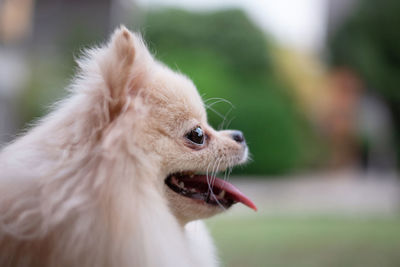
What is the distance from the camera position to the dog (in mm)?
1817

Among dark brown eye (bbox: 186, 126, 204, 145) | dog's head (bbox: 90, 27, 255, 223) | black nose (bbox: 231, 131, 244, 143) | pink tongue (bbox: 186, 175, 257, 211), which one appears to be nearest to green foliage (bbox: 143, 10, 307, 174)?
black nose (bbox: 231, 131, 244, 143)

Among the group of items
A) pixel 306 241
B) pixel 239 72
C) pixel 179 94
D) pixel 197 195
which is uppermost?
pixel 239 72

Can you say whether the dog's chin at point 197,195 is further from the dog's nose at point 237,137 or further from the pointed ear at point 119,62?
the pointed ear at point 119,62

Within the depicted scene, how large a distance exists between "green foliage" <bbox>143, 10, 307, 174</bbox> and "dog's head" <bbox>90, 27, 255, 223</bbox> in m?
8.80

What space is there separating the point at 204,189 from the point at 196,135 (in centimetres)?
35

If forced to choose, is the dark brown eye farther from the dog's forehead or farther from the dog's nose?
the dog's nose

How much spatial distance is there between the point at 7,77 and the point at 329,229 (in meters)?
14.8

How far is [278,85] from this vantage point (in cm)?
1681

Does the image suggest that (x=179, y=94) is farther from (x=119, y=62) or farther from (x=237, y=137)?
(x=237, y=137)

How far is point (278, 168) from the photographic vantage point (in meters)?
13.2

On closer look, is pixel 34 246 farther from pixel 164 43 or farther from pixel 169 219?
pixel 164 43

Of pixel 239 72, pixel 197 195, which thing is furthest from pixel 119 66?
pixel 239 72

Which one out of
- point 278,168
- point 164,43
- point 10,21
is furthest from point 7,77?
point 278,168

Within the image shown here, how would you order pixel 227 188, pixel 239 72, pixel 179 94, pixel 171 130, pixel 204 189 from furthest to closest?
pixel 239 72 < pixel 227 188 < pixel 204 189 < pixel 179 94 < pixel 171 130
